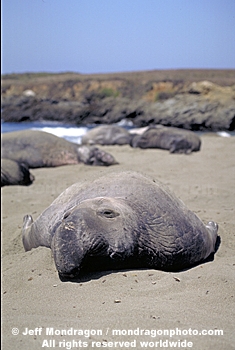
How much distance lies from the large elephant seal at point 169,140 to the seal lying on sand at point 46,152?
2.35m

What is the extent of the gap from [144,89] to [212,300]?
34.8m

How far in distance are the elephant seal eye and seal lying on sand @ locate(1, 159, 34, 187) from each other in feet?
15.7

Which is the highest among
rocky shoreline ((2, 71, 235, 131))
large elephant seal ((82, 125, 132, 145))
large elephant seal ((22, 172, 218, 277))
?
large elephant seal ((22, 172, 218, 277))

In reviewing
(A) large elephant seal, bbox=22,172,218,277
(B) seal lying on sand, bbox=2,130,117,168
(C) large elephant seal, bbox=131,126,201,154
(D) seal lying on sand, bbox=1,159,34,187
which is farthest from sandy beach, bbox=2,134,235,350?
(C) large elephant seal, bbox=131,126,201,154

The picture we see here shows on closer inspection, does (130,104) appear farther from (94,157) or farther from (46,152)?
(94,157)

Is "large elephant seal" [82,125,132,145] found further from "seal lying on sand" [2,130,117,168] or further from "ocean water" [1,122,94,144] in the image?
"seal lying on sand" [2,130,117,168]

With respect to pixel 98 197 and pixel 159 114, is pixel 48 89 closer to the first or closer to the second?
pixel 159 114

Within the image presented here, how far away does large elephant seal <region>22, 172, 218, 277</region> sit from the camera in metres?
3.24

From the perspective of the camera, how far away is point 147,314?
2814 mm

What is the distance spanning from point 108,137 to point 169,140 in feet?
8.20

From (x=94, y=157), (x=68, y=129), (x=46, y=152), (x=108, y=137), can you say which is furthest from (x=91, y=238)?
(x=68, y=129)

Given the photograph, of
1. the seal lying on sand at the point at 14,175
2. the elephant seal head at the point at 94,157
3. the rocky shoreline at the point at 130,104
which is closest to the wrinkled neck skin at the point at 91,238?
the seal lying on sand at the point at 14,175

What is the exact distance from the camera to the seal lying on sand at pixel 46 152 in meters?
9.98

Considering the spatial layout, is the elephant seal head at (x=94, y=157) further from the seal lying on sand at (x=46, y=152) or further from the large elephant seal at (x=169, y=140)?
the large elephant seal at (x=169, y=140)
